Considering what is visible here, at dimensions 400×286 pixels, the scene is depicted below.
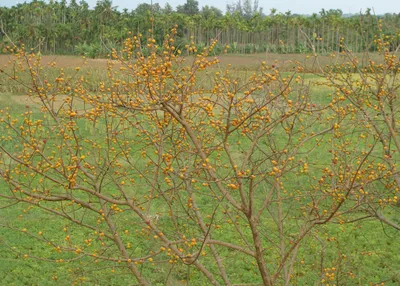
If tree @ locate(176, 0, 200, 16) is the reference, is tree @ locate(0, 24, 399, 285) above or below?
below

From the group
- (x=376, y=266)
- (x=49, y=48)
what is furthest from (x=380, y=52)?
(x=49, y=48)

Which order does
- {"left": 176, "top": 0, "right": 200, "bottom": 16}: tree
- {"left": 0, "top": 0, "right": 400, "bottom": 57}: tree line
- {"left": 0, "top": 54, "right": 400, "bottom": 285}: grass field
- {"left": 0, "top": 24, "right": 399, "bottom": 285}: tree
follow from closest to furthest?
{"left": 0, "top": 24, "right": 399, "bottom": 285}: tree, {"left": 0, "top": 54, "right": 400, "bottom": 285}: grass field, {"left": 0, "top": 0, "right": 400, "bottom": 57}: tree line, {"left": 176, "top": 0, "right": 200, "bottom": 16}: tree

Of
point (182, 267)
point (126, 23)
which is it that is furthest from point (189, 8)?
point (182, 267)

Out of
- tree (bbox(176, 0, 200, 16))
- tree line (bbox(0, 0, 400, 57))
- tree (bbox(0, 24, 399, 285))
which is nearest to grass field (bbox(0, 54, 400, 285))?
tree (bbox(0, 24, 399, 285))

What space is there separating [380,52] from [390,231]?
14.7 ft

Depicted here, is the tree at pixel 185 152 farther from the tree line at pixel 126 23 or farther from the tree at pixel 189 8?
the tree at pixel 189 8

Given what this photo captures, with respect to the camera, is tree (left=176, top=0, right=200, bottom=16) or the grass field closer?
the grass field

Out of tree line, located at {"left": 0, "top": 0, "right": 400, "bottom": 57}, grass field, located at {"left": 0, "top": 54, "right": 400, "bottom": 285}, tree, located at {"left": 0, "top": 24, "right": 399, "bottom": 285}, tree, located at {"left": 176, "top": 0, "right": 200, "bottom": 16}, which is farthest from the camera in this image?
tree, located at {"left": 176, "top": 0, "right": 200, "bottom": 16}

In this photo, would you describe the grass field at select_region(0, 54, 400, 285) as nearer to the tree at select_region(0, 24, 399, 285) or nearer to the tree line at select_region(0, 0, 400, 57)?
the tree at select_region(0, 24, 399, 285)

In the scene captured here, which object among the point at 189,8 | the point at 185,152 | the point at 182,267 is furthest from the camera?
the point at 189,8

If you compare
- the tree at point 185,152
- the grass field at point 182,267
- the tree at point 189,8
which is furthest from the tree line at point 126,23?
the tree at point 185,152

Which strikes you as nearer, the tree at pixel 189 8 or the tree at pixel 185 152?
the tree at pixel 185 152

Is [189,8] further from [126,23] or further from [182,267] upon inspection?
[182,267]

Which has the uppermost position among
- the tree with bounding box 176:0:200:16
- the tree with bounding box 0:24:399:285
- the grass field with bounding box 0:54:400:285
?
the tree with bounding box 176:0:200:16
